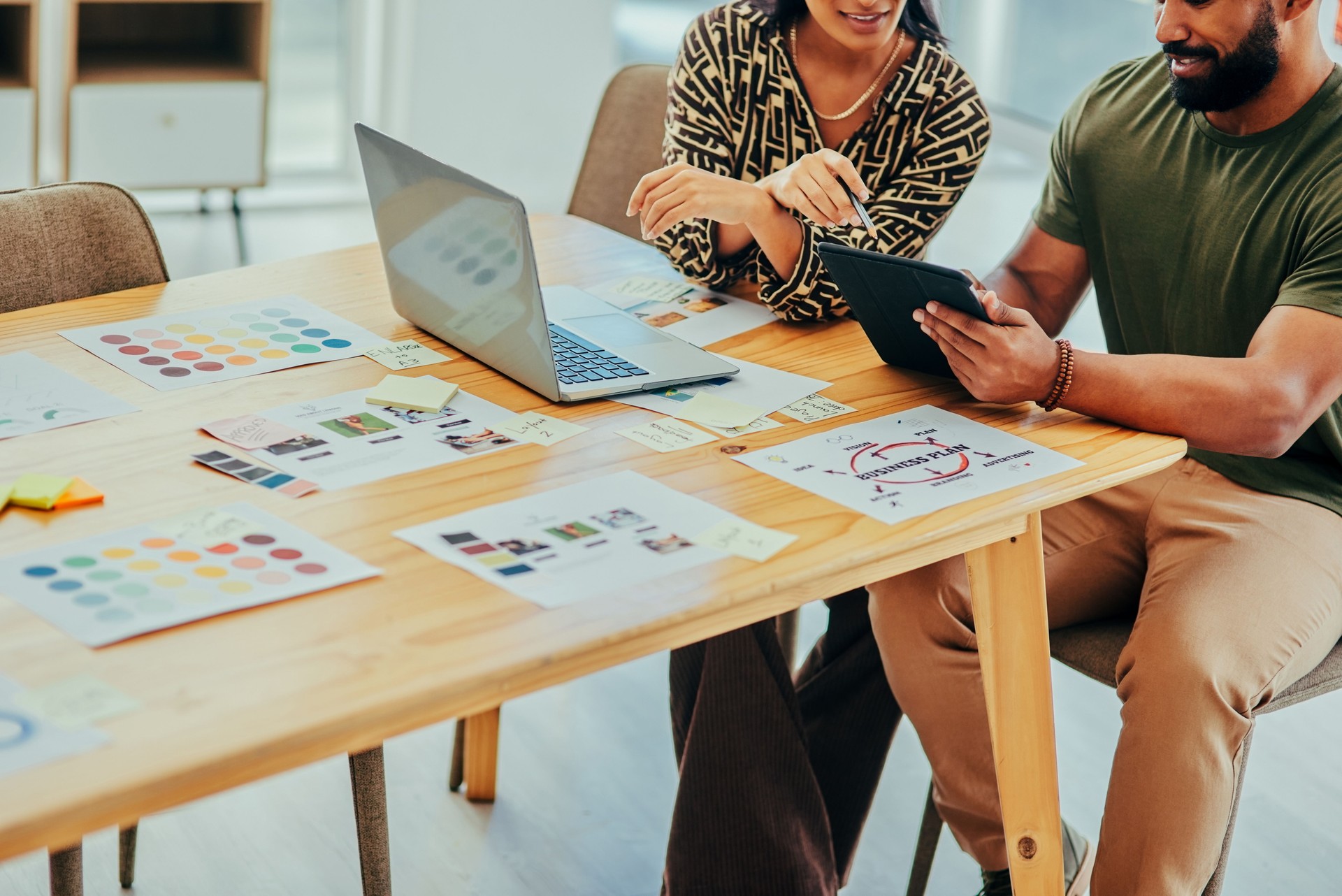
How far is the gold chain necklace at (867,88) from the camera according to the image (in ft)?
5.81

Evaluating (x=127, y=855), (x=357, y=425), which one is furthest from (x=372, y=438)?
(x=127, y=855)

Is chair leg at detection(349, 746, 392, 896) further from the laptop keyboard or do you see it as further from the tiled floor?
the laptop keyboard

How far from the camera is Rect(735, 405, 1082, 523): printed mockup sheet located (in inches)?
45.9

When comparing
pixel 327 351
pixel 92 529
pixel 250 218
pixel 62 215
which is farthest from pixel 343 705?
pixel 250 218

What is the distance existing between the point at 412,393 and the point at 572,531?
1.01ft

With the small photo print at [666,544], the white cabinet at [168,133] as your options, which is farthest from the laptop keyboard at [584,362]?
the white cabinet at [168,133]

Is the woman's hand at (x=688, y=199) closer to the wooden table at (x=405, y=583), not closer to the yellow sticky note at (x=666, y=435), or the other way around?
the wooden table at (x=405, y=583)

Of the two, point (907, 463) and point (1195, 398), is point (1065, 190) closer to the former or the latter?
point (1195, 398)

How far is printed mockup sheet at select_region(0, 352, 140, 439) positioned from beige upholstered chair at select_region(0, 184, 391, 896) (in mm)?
209

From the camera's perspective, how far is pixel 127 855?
1.62 m

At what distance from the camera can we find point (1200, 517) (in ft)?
5.11

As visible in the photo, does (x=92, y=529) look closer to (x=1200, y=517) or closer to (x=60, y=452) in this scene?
(x=60, y=452)

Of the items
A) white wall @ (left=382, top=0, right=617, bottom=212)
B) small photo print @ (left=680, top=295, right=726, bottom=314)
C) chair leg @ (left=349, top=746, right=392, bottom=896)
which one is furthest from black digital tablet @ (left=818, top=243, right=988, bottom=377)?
white wall @ (left=382, top=0, right=617, bottom=212)

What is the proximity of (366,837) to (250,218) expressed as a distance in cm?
307
